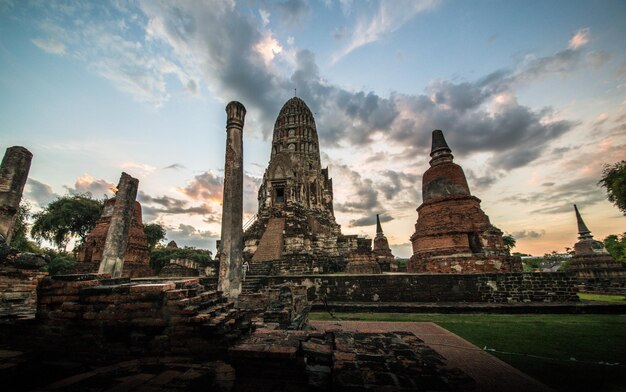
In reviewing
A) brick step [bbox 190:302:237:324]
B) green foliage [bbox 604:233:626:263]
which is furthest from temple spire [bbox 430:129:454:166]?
green foliage [bbox 604:233:626:263]

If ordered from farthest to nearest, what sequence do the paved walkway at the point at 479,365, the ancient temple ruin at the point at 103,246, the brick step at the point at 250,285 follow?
the ancient temple ruin at the point at 103,246
the brick step at the point at 250,285
the paved walkway at the point at 479,365

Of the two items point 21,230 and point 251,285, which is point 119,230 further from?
point 21,230

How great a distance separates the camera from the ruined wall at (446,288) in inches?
A: 342

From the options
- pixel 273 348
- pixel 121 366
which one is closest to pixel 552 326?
pixel 273 348

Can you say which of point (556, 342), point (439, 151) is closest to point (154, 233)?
point (439, 151)

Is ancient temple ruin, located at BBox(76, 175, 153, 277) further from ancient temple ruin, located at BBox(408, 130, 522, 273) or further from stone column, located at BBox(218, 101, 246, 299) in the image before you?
ancient temple ruin, located at BBox(408, 130, 522, 273)

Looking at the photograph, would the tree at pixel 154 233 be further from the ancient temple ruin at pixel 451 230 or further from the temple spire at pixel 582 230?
the temple spire at pixel 582 230

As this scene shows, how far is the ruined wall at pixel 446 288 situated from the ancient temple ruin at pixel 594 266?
8770 mm

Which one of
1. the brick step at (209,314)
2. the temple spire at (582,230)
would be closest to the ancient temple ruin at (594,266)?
the temple spire at (582,230)

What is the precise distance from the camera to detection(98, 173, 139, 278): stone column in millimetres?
7445

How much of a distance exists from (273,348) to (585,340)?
5.58 m

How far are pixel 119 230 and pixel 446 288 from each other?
10905mm

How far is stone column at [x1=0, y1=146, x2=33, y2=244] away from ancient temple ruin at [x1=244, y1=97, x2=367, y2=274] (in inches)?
359

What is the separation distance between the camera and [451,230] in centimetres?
1154
